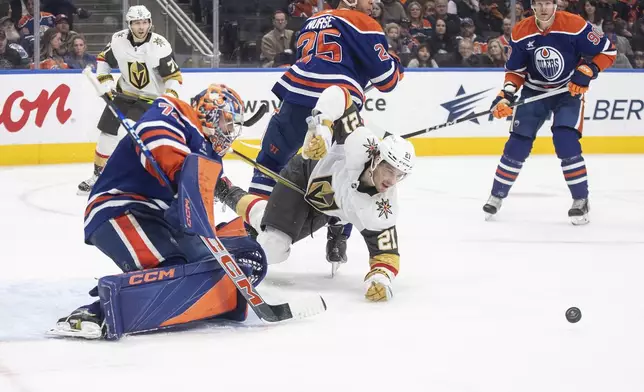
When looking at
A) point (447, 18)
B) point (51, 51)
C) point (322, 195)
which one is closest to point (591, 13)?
point (447, 18)

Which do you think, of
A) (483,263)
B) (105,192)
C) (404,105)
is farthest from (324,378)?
(404,105)

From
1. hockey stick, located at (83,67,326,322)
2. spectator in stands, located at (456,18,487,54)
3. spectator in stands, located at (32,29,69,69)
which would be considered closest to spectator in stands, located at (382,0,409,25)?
spectator in stands, located at (456,18,487,54)

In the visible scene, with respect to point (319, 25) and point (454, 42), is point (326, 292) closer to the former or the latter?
point (319, 25)

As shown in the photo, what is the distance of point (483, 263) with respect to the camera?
450 cm

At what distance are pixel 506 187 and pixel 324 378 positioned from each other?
3129mm

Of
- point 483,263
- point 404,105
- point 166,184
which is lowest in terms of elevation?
point 404,105

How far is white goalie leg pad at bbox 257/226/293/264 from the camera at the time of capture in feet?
13.0

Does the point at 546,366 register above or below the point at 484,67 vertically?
above

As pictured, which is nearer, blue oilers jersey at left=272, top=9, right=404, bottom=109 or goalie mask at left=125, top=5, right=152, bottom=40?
blue oilers jersey at left=272, top=9, right=404, bottom=109

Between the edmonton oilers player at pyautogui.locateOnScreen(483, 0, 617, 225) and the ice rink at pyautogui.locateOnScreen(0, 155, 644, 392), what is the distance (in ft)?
0.82

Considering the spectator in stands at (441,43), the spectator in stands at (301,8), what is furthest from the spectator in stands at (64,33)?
the spectator in stands at (441,43)

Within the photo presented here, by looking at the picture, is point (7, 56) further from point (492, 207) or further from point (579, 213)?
point (579, 213)

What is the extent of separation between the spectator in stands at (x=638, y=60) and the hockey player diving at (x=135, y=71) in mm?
4223

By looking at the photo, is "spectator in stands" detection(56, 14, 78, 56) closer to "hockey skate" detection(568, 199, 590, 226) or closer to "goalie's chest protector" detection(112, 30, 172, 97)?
"goalie's chest protector" detection(112, 30, 172, 97)
